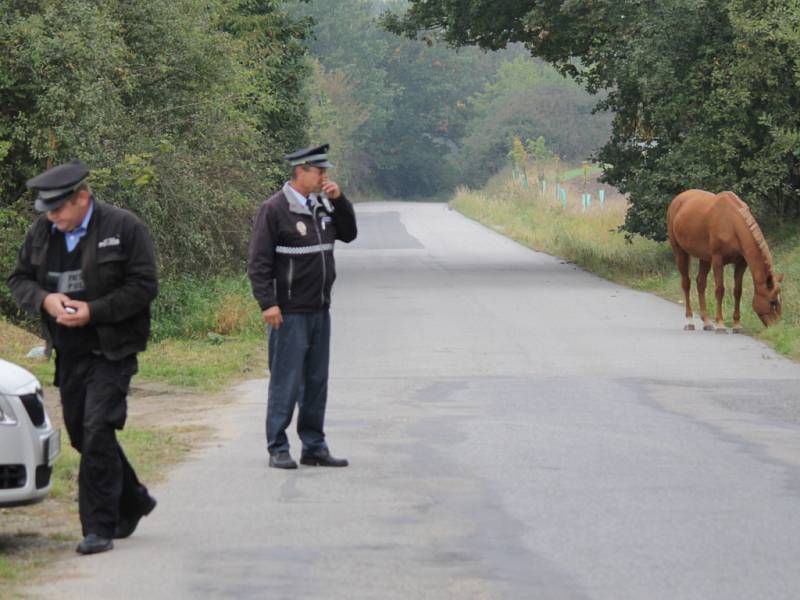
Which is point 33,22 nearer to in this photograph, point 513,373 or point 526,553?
point 513,373

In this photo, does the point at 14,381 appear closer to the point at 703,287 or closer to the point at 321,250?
the point at 321,250

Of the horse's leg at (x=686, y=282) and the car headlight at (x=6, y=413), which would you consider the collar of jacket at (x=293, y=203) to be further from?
the horse's leg at (x=686, y=282)

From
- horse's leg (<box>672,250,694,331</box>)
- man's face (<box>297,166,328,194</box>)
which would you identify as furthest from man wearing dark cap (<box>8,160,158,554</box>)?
horse's leg (<box>672,250,694,331</box>)

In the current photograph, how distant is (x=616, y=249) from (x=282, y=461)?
2770 centimetres

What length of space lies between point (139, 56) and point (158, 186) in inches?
110

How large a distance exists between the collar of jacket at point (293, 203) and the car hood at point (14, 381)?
243 centimetres

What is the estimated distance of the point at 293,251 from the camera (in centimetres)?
1038

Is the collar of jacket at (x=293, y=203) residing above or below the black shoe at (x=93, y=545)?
above

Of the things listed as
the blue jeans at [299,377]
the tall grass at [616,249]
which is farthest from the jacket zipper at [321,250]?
the tall grass at [616,249]

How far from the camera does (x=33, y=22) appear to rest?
20.0 meters

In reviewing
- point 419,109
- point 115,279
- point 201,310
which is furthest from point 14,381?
point 419,109

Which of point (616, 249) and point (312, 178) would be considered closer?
point (312, 178)

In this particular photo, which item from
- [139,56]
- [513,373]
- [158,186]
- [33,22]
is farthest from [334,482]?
[139,56]

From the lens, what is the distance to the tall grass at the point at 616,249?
70.4 ft
